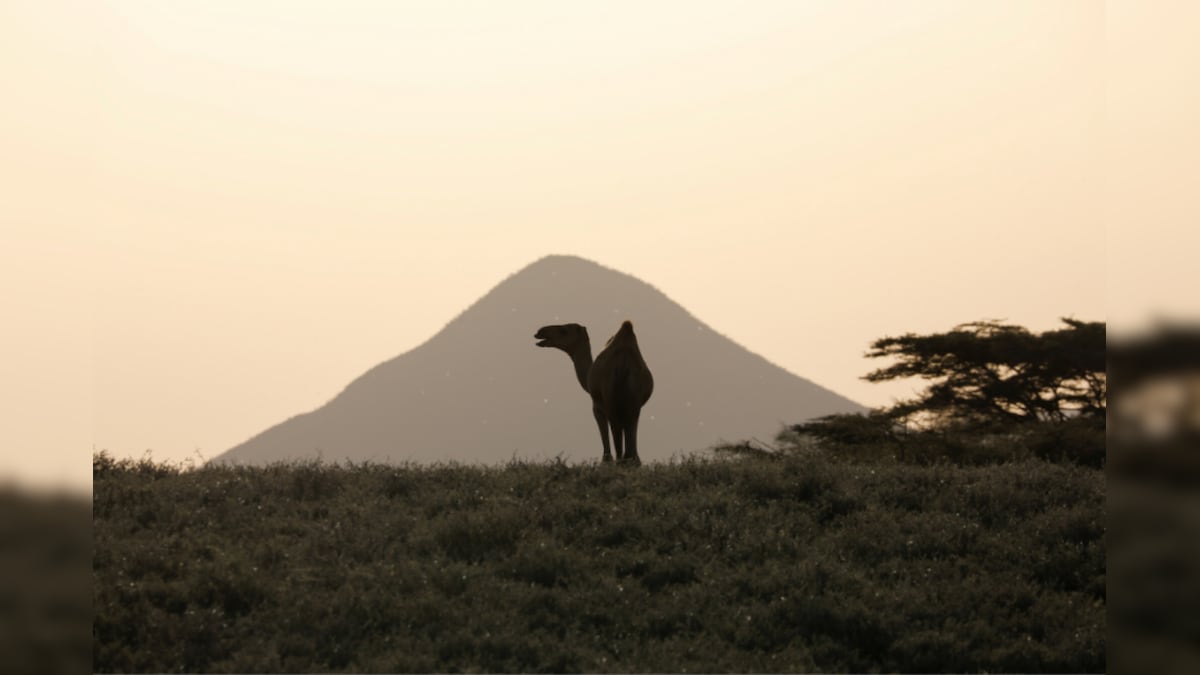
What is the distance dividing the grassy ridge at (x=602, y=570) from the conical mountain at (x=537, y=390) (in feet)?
191

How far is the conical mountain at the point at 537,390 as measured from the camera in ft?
274

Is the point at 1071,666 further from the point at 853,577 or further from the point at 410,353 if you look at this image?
the point at 410,353

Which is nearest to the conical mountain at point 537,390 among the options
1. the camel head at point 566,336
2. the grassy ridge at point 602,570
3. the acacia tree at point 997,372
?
the acacia tree at point 997,372

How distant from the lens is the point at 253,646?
11.0m

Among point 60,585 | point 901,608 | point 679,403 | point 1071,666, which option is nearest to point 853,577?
point 901,608

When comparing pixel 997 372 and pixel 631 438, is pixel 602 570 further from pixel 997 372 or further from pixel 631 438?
pixel 997 372

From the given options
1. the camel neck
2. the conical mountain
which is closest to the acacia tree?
the camel neck

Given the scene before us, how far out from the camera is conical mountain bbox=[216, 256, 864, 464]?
274 feet

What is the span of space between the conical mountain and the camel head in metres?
54.4

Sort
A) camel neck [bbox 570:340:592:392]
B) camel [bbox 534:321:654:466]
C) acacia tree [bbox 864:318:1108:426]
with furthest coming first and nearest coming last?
acacia tree [bbox 864:318:1108:426]
camel neck [bbox 570:340:592:392]
camel [bbox 534:321:654:466]

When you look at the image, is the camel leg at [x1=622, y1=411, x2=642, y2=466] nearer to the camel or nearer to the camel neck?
the camel

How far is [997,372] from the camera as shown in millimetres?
36562

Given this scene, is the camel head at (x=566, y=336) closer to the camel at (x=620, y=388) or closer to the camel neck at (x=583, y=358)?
the camel neck at (x=583, y=358)

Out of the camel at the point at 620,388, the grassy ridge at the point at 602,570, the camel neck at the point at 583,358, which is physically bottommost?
the grassy ridge at the point at 602,570
